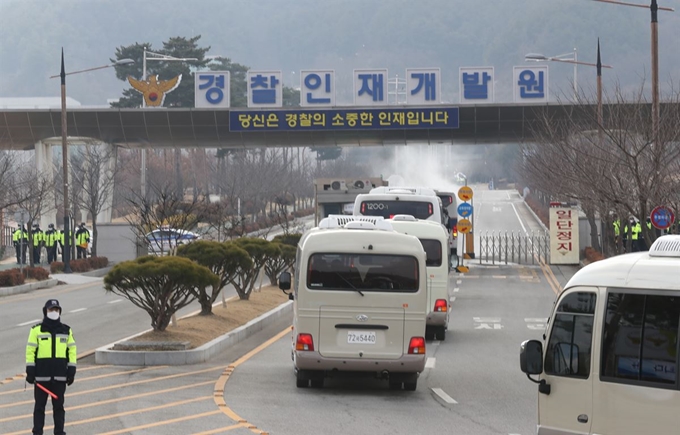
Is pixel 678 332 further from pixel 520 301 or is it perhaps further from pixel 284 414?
pixel 520 301

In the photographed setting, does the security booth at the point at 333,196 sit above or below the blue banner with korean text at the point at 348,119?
below

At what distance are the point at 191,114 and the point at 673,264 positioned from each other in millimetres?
45181

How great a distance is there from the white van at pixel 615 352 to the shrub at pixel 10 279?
2820cm

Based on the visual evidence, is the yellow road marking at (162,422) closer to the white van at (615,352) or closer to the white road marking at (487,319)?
the white van at (615,352)

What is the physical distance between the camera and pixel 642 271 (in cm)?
838

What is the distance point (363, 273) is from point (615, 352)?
24.5ft

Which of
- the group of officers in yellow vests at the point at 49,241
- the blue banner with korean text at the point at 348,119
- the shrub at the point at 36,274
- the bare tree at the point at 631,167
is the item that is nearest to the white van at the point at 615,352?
the bare tree at the point at 631,167

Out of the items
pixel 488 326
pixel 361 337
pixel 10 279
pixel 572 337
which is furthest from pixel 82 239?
pixel 572 337

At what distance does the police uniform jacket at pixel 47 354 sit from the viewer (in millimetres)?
11750

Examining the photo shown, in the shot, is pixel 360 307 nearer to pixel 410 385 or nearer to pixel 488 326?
pixel 410 385

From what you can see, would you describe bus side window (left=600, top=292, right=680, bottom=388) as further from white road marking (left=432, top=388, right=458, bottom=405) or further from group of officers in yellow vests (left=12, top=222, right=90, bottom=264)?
group of officers in yellow vests (left=12, top=222, right=90, bottom=264)

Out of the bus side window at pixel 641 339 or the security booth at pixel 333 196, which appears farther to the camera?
the security booth at pixel 333 196

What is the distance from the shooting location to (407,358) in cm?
1526

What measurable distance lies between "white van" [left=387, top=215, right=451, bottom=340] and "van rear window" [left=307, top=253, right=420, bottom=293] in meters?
6.39
